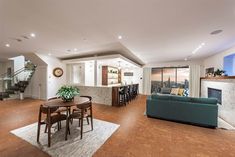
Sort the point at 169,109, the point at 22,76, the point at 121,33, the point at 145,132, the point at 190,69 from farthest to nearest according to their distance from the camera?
the point at 22,76
the point at 190,69
the point at 169,109
the point at 121,33
the point at 145,132

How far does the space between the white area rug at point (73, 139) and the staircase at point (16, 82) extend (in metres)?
5.62

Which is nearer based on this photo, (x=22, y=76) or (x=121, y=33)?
(x=121, y=33)

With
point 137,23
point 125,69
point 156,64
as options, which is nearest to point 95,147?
point 137,23

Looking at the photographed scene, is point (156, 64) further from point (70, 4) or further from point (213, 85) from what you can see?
point (70, 4)

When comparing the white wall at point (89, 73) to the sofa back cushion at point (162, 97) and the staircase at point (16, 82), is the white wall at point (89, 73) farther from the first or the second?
the sofa back cushion at point (162, 97)

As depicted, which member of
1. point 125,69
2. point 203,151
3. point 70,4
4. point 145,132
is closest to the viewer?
point 70,4

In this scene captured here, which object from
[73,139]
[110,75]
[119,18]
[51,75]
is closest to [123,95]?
[110,75]

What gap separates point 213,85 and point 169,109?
9.11 feet

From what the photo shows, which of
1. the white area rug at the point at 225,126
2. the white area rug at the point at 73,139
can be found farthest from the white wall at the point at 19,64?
the white area rug at the point at 225,126

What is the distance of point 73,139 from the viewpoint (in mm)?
2488

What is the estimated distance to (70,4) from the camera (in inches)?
75.8

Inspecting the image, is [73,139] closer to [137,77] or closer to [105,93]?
[105,93]

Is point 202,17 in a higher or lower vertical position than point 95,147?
higher

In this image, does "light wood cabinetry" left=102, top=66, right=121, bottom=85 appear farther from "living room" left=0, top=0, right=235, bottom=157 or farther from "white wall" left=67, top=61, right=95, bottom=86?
"living room" left=0, top=0, right=235, bottom=157
